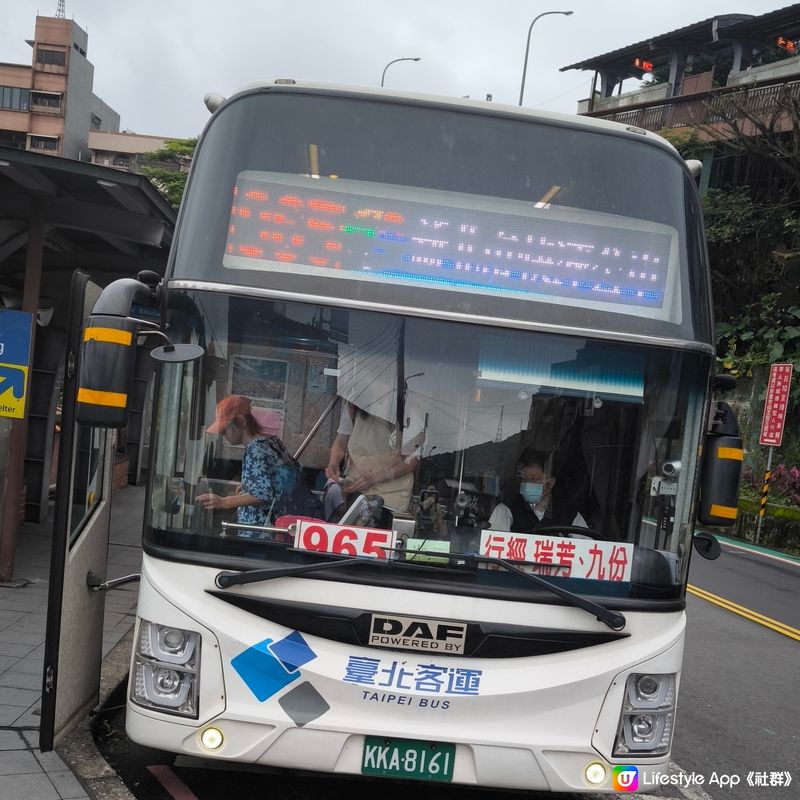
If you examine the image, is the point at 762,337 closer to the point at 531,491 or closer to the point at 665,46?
the point at 665,46

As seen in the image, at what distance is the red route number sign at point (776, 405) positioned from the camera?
71.1 ft

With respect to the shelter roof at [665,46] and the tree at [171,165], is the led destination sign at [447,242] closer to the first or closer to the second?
the shelter roof at [665,46]

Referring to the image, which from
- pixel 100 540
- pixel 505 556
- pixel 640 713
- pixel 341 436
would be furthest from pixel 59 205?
pixel 640 713

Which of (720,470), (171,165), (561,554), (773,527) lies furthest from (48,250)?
(171,165)

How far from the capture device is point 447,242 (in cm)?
399

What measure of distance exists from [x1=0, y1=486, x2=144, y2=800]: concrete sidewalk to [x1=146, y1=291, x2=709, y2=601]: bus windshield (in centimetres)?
137

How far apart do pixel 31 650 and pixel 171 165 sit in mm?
51413

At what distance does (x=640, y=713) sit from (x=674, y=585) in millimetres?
553

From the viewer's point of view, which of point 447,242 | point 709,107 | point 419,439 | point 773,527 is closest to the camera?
point 419,439

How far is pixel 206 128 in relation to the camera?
420 centimetres

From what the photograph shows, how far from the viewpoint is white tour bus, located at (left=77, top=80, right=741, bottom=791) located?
12.1 ft

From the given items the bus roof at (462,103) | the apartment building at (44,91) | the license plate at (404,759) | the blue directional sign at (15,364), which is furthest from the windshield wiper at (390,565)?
the apartment building at (44,91)

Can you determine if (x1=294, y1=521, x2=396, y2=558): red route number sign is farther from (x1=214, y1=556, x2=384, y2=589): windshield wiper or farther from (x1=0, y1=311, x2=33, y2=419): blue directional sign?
(x1=0, y1=311, x2=33, y2=419): blue directional sign

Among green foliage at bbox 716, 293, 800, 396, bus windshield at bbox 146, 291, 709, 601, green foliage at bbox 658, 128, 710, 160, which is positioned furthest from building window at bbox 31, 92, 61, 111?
bus windshield at bbox 146, 291, 709, 601
